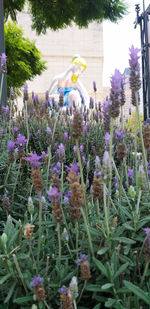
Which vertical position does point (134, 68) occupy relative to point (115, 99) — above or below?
above

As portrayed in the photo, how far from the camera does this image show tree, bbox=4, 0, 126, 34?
5496 millimetres

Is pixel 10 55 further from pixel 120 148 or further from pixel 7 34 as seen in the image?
pixel 120 148

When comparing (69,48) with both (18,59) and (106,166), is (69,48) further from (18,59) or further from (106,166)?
(106,166)

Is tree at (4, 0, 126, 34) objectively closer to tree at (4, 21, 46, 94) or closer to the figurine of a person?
the figurine of a person

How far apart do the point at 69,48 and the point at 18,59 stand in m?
12.2

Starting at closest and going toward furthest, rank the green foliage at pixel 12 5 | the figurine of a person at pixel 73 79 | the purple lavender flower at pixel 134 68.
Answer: the purple lavender flower at pixel 134 68 < the green foliage at pixel 12 5 < the figurine of a person at pixel 73 79

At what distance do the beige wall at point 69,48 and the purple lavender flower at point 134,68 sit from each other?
20.7m

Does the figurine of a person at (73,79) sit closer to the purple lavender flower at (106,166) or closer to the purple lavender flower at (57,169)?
the purple lavender flower at (57,169)

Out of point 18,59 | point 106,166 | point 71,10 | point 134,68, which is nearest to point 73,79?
point 18,59

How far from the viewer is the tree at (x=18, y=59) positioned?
10.2 metres

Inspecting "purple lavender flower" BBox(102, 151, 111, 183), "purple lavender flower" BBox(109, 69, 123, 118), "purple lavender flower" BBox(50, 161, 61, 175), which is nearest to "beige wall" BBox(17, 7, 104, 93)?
"purple lavender flower" BBox(50, 161, 61, 175)

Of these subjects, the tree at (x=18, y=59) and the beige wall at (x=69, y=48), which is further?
the beige wall at (x=69, y=48)

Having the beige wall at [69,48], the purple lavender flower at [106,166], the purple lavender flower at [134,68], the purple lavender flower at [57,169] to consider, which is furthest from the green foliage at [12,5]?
the beige wall at [69,48]

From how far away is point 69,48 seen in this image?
22.0 meters
